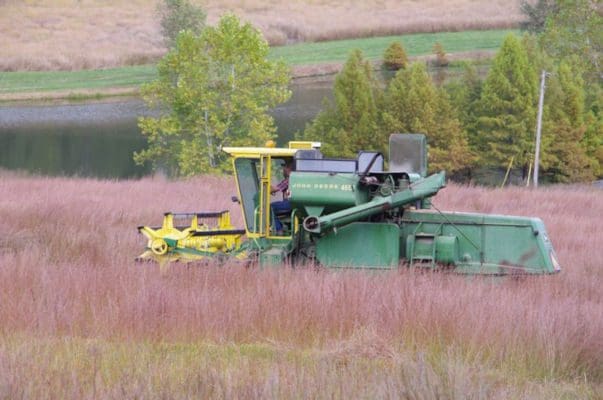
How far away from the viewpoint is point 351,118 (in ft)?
146

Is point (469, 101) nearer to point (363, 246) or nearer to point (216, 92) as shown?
point (216, 92)

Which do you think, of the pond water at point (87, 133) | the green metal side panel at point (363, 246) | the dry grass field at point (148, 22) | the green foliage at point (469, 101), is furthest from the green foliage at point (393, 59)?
the green metal side panel at point (363, 246)

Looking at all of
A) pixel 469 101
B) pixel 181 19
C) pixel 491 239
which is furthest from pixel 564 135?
pixel 181 19

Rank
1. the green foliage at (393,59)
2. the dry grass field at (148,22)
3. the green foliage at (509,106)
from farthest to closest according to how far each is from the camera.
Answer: the dry grass field at (148,22) < the green foliage at (393,59) < the green foliage at (509,106)

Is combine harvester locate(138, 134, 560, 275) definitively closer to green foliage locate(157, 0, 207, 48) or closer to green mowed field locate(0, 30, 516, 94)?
green mowed field locate(0, 30, 516, 94)

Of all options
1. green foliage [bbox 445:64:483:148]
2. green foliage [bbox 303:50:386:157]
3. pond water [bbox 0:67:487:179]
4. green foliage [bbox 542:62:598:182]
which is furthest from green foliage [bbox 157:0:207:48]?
green foliage [bbox 542:62:598:182]

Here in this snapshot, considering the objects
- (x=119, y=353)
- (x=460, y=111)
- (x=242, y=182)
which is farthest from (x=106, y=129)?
(x=119, y=353)

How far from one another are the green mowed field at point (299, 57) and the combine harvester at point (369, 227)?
59290mm

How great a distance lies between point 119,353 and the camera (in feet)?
28.8

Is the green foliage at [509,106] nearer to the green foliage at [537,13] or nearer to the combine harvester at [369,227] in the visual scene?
the combine harvester at [369,227]

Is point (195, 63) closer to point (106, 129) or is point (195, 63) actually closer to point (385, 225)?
point (106, 129)

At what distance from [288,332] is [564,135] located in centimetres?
3829

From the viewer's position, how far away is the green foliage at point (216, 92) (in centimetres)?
4084

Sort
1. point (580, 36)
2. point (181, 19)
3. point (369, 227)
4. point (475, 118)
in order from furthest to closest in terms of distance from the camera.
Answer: point (181, 19), point (580, 36), point (475, 118), point (369, 227)
